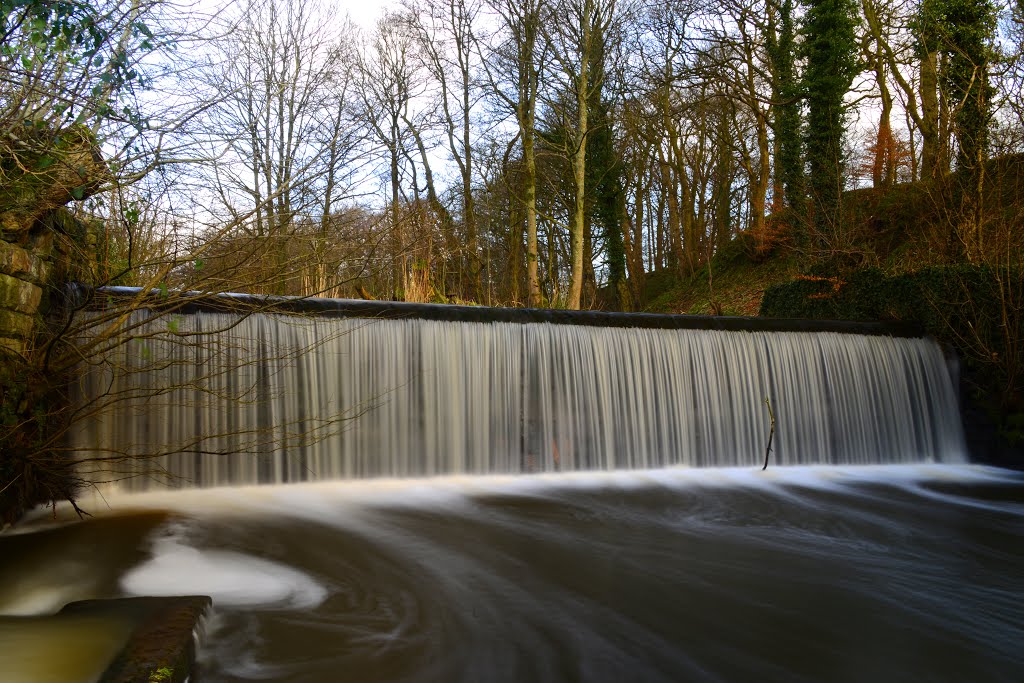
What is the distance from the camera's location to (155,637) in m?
2.80

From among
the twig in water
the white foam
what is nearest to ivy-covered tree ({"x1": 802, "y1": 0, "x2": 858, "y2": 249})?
the twig in water

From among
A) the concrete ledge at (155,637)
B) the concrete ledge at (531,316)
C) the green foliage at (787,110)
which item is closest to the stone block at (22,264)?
the concrete ledge at (531,316)

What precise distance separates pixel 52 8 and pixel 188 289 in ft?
5.85

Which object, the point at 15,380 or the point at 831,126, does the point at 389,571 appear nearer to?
the point at 15,380

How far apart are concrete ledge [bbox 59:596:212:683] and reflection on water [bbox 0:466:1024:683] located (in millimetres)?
231

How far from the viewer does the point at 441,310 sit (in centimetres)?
774

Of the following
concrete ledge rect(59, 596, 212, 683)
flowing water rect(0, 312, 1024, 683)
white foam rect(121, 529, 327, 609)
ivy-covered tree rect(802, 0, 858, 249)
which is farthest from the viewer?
ivy-covered tree rect(802, 0, 858, 249)

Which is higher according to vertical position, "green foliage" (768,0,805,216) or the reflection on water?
"green foliage" (768,0,805,216)

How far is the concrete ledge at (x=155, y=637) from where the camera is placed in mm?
2521

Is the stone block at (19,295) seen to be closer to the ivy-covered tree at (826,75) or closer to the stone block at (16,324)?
the stone block at (16,324)

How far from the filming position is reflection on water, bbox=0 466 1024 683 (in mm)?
3316

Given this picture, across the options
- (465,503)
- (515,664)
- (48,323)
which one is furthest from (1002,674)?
(48,323)

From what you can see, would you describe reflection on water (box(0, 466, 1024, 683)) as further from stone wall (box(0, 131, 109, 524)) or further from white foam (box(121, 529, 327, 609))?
stone wall (box(0, 131, 109, 524))

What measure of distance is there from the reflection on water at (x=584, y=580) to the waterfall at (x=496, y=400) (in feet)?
1.58
